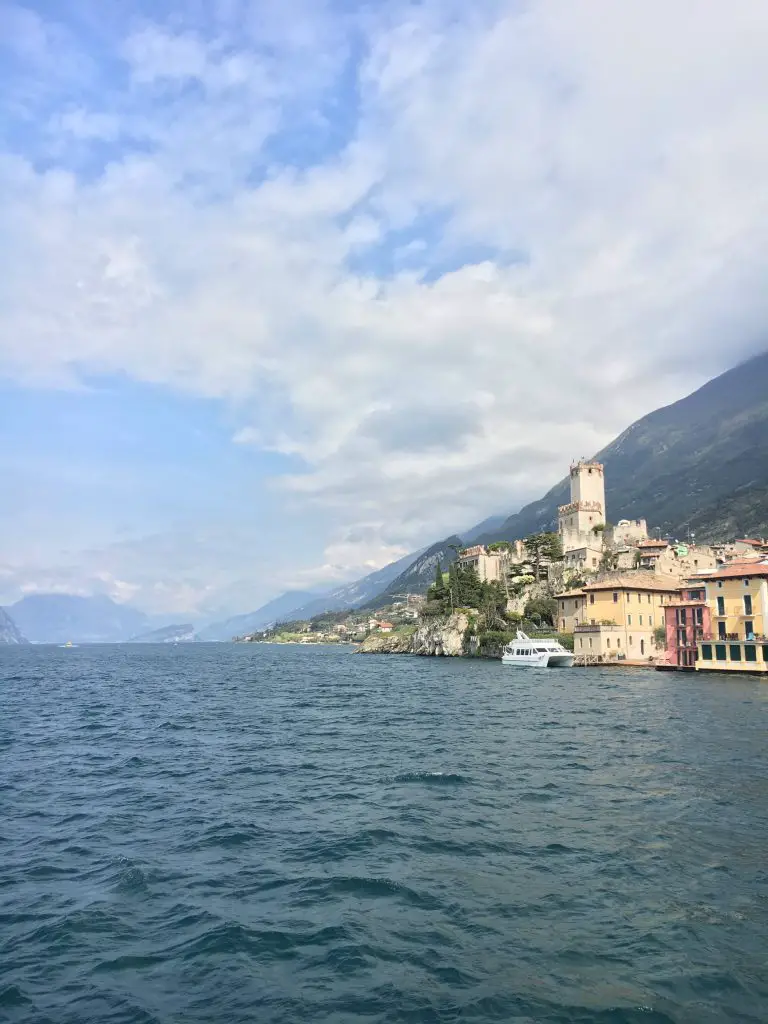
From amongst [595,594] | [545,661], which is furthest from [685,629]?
[545,661]

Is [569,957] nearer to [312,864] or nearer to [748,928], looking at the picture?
[748,928]

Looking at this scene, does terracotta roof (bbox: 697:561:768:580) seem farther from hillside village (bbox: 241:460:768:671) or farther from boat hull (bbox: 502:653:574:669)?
boat hull (bbox: 502:653:574:669)

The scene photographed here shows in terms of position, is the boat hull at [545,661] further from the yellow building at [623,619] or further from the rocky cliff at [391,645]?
the rocky cliff at [391,645]

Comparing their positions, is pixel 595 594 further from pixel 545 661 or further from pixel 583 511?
pixel 583 511

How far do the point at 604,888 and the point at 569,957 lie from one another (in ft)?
12.2

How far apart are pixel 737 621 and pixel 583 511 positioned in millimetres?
63917

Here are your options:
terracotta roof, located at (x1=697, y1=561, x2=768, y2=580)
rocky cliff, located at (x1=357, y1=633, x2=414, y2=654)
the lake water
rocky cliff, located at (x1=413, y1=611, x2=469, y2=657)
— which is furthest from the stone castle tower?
the lake water

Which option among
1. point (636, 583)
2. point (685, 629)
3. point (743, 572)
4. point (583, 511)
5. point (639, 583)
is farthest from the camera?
point (583, 511)

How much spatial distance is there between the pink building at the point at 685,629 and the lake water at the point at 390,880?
192ft

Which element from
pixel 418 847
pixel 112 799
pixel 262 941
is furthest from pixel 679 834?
pixel 112 799

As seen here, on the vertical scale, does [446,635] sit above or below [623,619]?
below

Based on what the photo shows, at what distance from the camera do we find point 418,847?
19688 millimetres

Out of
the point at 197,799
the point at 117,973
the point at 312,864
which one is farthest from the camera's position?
the point at 197,799

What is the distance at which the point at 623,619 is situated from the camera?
102 metres
